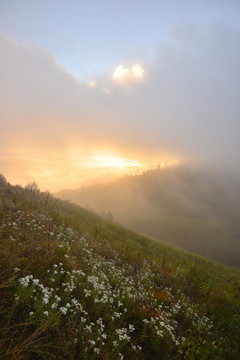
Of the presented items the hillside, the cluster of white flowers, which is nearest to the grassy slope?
the cluster of white flowers

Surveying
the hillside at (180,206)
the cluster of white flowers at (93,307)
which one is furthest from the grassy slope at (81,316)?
the hillside at (180,206)

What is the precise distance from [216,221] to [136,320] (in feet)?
279

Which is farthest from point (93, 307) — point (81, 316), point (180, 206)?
point (180, 206)

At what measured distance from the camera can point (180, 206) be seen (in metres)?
83.8

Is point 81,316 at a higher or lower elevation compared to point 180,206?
lower

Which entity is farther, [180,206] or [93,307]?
[180,206]

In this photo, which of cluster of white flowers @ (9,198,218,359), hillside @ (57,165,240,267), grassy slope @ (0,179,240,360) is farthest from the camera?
hillside @ (57,165,240,267)

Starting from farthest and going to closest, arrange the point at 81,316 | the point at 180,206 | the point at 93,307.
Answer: the point at 180,206, the point at 93,307, the point at 81,316

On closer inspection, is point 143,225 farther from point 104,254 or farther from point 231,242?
point 104,254

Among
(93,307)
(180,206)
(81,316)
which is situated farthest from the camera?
(180,206)

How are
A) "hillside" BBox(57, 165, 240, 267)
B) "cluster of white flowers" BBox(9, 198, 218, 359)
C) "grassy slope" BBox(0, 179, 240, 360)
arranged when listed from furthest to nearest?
"hillside" BBox(57, 165, 240, 267) < "cluster of white flowers" BBox(9, 198, 218, 359) < "grassy slope" BBox(0, 179, 240, 360)

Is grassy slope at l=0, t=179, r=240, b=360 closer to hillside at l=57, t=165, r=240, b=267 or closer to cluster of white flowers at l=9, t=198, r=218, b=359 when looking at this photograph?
cluster of white flowers at l=9, t=198, r=218, b=359

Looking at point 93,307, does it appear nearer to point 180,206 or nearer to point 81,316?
point 81,316

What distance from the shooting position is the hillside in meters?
58.3
